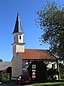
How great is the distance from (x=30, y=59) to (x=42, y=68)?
148 inches

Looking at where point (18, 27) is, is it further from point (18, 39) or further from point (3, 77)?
point (3, 77)

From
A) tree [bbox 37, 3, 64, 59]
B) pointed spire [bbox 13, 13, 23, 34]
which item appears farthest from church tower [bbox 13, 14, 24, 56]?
A: tree [bbox 37, 3, 64, 59]

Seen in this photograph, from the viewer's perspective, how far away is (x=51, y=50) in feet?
151

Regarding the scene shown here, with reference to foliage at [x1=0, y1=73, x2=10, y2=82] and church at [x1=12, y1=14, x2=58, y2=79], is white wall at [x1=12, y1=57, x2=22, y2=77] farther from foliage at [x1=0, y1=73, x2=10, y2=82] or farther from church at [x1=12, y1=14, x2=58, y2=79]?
foliage at [x1=0, y1=73, x2=10, y2=82]

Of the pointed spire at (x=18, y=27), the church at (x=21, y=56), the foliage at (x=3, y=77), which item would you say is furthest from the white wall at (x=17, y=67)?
the pointed spire at (x=18, y=27)

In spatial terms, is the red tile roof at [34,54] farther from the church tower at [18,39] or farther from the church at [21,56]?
the church tower at [18,39]

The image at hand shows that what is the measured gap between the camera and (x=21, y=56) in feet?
219

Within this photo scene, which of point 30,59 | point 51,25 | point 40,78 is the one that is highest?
point 51,25

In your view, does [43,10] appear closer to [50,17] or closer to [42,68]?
[50,17]

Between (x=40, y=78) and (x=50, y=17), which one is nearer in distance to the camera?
(x=50, y=17)

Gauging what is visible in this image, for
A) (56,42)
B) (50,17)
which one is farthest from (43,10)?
(56,42)

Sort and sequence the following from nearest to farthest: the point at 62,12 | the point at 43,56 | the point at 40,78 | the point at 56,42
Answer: the point at 62,12 < the point at 56,42 < the point at 40,78 < the point at 43,56

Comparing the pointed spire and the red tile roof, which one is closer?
the red tile roof

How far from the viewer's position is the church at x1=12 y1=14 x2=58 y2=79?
6569cm
